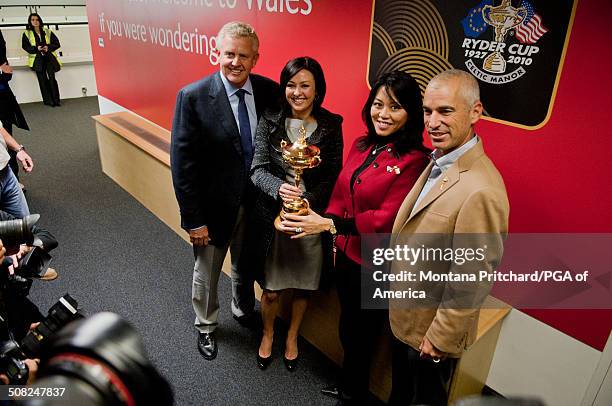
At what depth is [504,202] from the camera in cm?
136

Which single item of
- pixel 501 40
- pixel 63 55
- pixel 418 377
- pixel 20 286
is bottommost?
pixel 418 377

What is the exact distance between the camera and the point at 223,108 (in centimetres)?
213

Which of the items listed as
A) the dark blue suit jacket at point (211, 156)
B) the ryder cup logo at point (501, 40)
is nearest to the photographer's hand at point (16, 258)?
the dark blue suit jacket at point (211, 156)

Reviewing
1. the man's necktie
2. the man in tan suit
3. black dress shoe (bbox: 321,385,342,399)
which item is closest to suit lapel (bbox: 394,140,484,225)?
the man in tan suit

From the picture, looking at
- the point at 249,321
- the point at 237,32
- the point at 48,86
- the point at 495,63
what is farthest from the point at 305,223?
the point at 48,86

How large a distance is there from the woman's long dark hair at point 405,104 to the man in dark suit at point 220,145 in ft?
2.27

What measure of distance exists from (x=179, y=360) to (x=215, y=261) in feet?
2.01

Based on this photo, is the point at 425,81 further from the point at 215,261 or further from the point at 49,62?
the point at 49,62

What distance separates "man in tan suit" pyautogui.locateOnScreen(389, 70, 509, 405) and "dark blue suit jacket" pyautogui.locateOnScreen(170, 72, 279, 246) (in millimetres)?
934

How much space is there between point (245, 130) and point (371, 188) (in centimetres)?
79

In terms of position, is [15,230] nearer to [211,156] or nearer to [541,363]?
[211,156]

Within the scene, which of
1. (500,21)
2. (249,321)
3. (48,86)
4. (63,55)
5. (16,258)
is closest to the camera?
(500,21)

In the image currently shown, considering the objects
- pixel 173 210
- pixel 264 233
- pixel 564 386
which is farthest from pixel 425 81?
pixel 173 210

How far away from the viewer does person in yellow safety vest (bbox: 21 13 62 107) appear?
7.26 meters
